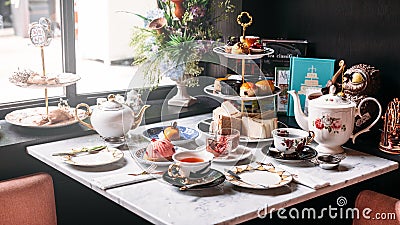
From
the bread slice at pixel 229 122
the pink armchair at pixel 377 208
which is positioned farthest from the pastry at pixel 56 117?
the pink armchair at pixel 377 208

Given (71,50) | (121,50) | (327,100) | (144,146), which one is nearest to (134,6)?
(121,50)

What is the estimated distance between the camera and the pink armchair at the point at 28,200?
195 cm

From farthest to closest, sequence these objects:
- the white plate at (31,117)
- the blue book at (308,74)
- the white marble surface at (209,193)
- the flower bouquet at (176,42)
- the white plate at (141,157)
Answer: the flower bouquet at (176,42), the blue book at (308,74), the white plate at (31,117), the white plate at (141,157), the white marble surface at (209,193)

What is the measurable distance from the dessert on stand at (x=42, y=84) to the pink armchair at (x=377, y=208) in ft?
3.55

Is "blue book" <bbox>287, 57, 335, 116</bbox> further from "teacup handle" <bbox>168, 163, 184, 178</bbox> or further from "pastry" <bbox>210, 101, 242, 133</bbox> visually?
"teacup handle" <bbox>168, 163, 184, 178</bbox>

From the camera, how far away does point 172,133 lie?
214 centimetres

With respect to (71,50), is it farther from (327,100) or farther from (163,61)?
(327,100)

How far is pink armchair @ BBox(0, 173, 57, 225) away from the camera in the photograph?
195 cm

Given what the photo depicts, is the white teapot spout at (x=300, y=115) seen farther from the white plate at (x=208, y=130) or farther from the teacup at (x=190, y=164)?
the teacup at (x=190, y=164)

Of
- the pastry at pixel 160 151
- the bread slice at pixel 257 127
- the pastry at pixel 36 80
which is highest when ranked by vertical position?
the pastry at pixel 36 80

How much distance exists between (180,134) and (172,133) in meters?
0.05

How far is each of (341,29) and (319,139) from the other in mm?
545

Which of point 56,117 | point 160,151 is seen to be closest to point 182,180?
point 160,151

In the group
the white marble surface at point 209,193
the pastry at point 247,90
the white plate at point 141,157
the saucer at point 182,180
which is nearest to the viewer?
the white marble surface at point 209,193
